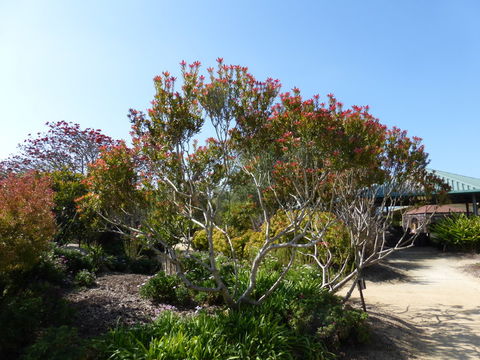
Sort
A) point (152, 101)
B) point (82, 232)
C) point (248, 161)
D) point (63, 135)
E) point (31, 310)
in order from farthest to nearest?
point (63, 135) → point (82, 232) → point (248, 161) → point (152, 101) → point (31, 310)

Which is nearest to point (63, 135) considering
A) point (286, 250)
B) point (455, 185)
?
point (286, 250)

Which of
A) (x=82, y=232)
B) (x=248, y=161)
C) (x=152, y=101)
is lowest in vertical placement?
(x=82, y=232)

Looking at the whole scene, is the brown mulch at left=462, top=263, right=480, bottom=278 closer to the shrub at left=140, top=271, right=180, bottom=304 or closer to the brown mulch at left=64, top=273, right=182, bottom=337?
the shrub at left=140, top=271, right=180, bottom=304

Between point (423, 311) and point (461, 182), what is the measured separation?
42.7ft

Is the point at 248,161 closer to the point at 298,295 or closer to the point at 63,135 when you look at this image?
the point at 298,295

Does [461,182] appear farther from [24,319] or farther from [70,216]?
[24,319]

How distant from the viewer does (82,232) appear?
33.5 feet

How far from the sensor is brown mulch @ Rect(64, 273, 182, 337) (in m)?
4.23

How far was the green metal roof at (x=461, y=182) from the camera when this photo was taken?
613 inches

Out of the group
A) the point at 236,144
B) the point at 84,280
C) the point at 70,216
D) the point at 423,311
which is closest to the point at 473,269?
the point at 423,311

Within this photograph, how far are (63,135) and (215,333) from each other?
50.8 ft

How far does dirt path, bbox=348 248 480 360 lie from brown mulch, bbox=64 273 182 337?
2.89 metres

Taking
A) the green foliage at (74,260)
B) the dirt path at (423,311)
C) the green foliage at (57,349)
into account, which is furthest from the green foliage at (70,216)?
the dirt path at (423,311)

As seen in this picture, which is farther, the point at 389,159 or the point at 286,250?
the point at 286,250
